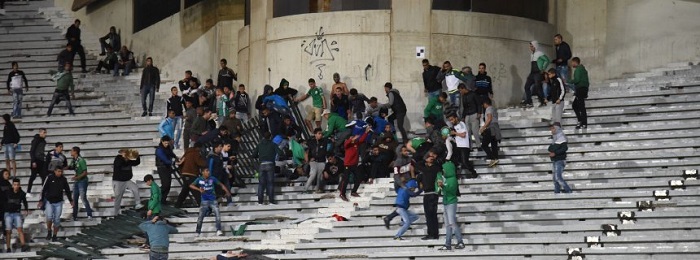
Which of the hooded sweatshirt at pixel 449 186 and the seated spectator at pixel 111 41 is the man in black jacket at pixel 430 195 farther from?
the seated spectator at pixel 111 41

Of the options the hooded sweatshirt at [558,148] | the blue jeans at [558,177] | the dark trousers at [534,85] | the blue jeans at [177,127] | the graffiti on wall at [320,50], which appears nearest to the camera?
the hooded sweatshirt at [558,148]

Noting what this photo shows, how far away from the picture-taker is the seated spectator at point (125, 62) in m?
47.3

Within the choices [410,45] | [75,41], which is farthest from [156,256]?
[75,41]

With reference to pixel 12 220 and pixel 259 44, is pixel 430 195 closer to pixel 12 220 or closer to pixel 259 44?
pixel 12 220

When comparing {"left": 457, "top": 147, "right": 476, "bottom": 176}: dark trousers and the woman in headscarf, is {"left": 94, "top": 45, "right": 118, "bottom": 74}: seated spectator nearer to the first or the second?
{"left": 457, "top": 147, "right": 476, "bottom": 176}: dark trousers

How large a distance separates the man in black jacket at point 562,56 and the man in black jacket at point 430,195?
737cm

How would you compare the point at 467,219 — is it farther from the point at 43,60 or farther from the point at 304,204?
the point at 43,60

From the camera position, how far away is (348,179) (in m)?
37.8

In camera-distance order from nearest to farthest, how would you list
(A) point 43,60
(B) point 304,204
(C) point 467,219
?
(C) point 467,219, (B) point 304,204, (A) point 43,60

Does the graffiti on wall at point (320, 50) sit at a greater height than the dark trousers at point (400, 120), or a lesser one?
greater

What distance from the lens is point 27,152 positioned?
43125 mm

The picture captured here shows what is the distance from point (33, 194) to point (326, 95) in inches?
248

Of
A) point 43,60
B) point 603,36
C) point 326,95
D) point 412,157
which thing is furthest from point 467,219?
point 43,60

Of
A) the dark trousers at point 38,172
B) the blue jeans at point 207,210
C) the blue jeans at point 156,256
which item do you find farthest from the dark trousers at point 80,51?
the blue jeans at point 156,256
